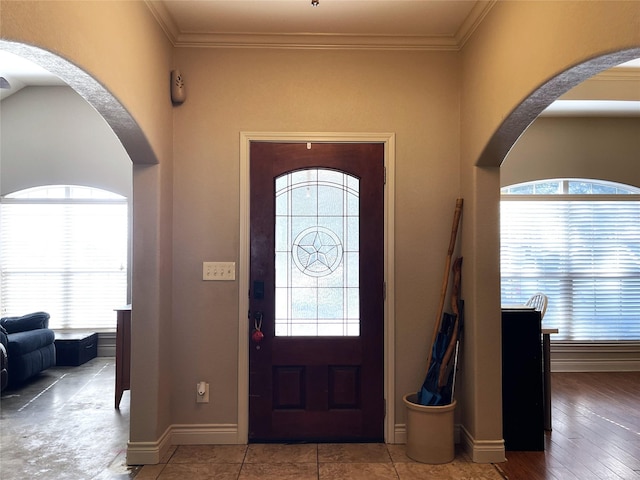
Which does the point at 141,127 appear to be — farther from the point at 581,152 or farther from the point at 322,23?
the point at 581,152

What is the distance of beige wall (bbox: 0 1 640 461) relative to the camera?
309 centimetres

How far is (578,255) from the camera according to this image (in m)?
5.77

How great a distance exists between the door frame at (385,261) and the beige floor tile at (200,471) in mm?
357

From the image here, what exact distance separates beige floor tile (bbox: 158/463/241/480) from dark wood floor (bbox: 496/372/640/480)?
5.27 feet

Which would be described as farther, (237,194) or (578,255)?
(578,255)

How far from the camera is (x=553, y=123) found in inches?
221

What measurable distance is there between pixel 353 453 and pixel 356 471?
0.25 m

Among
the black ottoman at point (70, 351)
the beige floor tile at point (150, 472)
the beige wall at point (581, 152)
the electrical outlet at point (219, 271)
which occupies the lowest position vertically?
the beige floor tile at point (150, 472)

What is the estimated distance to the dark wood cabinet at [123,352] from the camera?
417 cm

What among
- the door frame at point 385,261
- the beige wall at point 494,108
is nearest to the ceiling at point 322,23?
the beige wall at point 494,108

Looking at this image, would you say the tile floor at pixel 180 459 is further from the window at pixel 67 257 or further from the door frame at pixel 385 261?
the window at pixel 67 257

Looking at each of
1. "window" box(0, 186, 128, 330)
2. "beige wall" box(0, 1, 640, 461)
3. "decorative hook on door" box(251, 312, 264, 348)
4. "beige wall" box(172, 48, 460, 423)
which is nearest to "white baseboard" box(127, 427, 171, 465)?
"beige wall" box(0, 1, 640, 461)

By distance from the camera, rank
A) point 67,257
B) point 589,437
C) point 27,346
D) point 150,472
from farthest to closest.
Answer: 1. point 67,257
2. point 27,346
3. point 589,437
4. point 150,472

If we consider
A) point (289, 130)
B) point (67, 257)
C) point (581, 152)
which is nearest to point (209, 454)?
point (289, 130)
